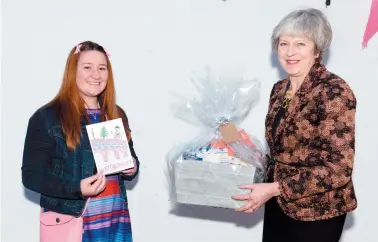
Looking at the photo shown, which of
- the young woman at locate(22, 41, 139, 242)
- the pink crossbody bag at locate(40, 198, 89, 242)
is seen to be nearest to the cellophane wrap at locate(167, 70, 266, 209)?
the young woman at locate(22, 41, 139, 242)

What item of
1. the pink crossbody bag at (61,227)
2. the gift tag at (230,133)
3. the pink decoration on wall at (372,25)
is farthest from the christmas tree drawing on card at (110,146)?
the pink decoration on wall at (372,25)

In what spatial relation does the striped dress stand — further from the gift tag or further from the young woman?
the gift tag

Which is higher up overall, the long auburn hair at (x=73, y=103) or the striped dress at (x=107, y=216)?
the long auburn hair at (x=73, y=103)

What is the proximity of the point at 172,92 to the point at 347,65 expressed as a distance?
3.08 ft

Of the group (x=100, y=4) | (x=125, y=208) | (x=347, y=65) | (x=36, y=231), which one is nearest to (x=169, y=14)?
(x=100, y=4)

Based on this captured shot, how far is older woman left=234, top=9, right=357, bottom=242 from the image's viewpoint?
162 cm

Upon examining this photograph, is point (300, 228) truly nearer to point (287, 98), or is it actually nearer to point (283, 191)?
point (283, 191)

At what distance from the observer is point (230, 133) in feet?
6.23

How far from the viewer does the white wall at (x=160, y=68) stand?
2.63 m

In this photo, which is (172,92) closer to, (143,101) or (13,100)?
(143,101)

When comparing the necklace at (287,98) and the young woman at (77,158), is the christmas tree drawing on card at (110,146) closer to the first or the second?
the young woman at (77,158)

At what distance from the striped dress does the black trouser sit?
0.60 m

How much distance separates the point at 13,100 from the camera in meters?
2.79

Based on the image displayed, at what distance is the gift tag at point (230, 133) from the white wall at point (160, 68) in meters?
0.82
